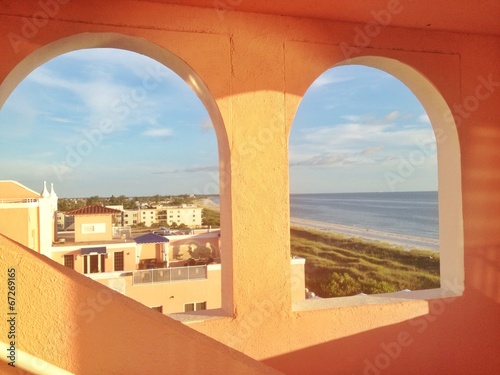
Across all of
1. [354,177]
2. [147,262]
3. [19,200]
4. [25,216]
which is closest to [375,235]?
[354,177]

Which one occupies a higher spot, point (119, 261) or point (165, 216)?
point (165, 216)

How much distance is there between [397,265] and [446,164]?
3104 centimetres

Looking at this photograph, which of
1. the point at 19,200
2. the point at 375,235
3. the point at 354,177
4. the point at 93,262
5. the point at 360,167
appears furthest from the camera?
the point at 360,167

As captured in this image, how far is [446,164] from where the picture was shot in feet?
10.3

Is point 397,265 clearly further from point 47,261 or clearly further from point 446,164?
point 47,261

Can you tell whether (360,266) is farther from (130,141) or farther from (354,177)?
(130,141)

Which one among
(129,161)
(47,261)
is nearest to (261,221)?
(47,261)

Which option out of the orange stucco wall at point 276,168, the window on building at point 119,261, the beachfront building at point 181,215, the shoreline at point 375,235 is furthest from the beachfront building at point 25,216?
the shoreline at point 375,235

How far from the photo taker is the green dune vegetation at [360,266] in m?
25.8

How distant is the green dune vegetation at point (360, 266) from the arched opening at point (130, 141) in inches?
390

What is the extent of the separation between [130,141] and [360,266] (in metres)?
20.8

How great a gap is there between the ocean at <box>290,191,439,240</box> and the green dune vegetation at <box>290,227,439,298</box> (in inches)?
251

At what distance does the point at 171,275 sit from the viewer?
1252cm

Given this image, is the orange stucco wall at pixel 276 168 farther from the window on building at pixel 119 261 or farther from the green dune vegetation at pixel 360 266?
the green dune vegetation at pixel 360 266
